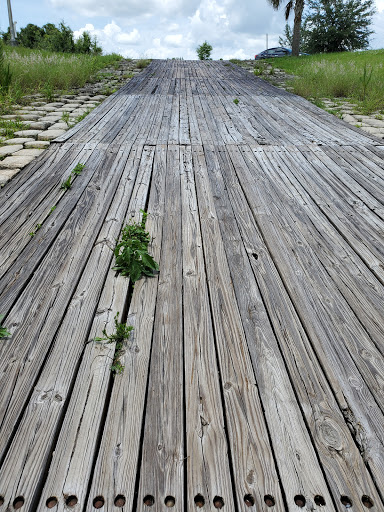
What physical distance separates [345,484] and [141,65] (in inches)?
572

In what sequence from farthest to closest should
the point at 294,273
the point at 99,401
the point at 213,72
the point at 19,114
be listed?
the point at 213,72
the point at 19,114
the point at 294,273
the point at 99,401

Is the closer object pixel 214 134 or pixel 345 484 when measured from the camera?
pixel 345 484

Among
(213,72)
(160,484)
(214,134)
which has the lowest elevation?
(160,484)

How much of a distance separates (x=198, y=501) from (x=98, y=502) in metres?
0.31

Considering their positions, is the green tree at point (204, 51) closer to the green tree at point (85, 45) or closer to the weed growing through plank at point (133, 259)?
the green tree at point (85, 45)

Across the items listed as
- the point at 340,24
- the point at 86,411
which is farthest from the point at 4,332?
the point at 340,24

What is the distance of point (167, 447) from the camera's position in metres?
→ 1.47

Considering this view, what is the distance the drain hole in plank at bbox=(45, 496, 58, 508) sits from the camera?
1.29 meters

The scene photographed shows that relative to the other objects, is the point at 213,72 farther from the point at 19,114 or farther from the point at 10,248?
the point at 10,248

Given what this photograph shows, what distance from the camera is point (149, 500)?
1308 mm

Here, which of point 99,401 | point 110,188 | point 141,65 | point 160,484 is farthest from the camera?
point 141,65

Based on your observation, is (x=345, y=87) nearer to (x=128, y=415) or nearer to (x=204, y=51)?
(x=128, y=415)

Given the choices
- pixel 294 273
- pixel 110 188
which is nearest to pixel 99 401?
pixel 294 273

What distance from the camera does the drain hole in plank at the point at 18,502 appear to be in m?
1.29
